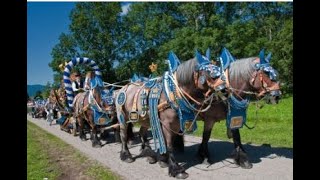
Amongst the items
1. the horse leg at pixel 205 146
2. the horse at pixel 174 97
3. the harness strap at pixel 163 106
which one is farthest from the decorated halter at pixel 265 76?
the harness strap at pixel 163 106

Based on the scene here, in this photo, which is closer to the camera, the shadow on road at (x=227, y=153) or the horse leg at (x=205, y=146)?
the horse leg at (x=205, y=146)

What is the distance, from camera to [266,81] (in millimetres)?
7219

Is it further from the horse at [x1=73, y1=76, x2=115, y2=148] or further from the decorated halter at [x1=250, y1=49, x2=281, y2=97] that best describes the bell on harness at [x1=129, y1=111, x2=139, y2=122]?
the horse at [x1=73, y1=76, x2=115, y2=148]

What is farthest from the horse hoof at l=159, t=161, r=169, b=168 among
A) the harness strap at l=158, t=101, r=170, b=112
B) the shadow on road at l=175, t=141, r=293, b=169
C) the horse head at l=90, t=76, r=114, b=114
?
the horse head at l=90, t=76, r=114, b=114

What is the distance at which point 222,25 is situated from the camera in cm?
3253

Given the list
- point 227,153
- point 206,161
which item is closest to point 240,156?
point 206,161

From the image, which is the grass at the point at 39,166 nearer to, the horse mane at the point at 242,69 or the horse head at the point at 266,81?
the horse mane at the point at 242,69

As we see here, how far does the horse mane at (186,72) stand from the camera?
7145 mm

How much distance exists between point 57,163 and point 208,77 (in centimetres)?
445

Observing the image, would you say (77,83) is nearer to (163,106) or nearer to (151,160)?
(151,160)

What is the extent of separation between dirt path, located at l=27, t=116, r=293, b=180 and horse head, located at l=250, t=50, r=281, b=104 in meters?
1.34

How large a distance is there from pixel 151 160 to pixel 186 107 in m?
1.94

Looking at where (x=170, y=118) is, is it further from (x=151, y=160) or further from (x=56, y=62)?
(x=56, y=62)
